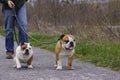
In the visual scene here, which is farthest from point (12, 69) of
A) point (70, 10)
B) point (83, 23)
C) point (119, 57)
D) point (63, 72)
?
point (70, 10)

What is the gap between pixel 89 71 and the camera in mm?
7750

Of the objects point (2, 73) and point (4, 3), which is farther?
point (4, 3)

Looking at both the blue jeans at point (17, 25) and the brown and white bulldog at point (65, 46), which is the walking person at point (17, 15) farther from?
the brown and white bulldog at point (65, 46)

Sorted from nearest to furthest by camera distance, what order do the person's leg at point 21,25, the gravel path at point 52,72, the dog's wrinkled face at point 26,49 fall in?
the gravel path at point 52,72, the dog's wrinkled face at point 26,49, the person's leg at point 21,25

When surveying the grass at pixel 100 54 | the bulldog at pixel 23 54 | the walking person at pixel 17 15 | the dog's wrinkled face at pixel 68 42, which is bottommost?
the grass at pixel 100 54

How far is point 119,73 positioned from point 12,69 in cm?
211

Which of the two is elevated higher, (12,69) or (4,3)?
(4,3)

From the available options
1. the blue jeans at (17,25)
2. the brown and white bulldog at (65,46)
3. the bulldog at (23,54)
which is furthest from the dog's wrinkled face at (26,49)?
the blue jeans at (17,25)

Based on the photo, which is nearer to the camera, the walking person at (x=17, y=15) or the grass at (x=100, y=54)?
the grass at (x=100, y=54)

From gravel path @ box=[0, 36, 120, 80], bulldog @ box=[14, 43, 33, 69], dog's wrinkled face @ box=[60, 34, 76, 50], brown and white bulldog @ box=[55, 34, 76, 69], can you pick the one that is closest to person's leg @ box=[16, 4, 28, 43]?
gravel path @ box=[0, 36, 120, 80]

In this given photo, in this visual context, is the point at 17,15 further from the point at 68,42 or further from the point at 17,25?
the point at 68,42

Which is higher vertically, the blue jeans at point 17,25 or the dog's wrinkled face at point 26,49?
the blue jeans at point 17,25

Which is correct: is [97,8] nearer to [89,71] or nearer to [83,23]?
[83,23]

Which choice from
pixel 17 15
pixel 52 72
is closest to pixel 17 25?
pixel 17 15
